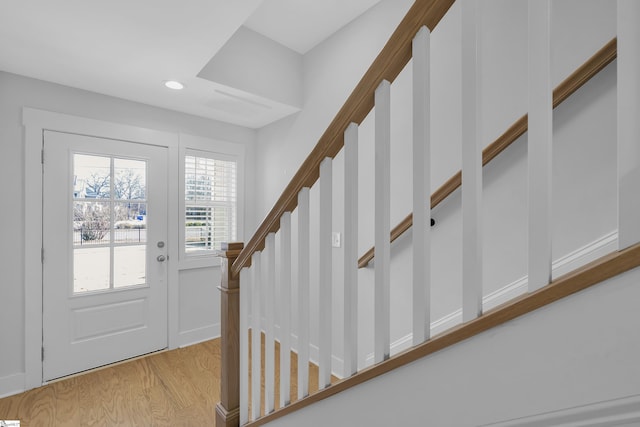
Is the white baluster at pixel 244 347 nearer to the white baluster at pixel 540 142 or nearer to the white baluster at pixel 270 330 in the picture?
the white baluster at pixel 270 330

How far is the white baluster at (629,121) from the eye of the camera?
0.40 meters

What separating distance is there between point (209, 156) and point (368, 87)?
8.54 feet

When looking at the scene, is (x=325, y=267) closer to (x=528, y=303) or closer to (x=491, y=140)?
(x=528, y=303)

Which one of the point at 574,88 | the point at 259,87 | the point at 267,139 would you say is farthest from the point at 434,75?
the point at 267,139

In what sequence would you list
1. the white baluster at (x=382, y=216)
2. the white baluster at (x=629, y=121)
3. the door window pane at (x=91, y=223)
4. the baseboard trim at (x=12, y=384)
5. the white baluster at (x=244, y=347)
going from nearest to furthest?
1. the white baluster at (x=629, y=121)
2. the white baluster at (x=382, y=216)
3. the white baluster at (x=244, y=347)
4. the baseboard trim at (x=12, y=384)
5. the door window pane at (x=91, y=223)

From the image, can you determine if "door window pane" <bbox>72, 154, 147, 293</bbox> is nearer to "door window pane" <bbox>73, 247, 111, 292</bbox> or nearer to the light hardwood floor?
"door window pane" <bbox>73, 247, 111, 292</bbox>

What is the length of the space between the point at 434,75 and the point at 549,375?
1670mm

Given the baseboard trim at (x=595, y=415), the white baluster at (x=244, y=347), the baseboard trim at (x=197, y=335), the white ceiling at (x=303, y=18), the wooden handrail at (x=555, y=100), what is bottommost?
the baseboard trim at (x=197, y=335)

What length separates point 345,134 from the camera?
32.0 inches

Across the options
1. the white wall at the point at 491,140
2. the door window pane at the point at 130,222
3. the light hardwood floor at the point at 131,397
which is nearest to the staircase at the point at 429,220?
the white wall at the point at 491,140

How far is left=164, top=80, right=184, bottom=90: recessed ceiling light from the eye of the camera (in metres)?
2.21

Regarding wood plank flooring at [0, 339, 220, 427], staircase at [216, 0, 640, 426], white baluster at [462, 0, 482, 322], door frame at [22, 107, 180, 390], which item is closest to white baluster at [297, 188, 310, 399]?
staircase at [216, 0, 640, 426]

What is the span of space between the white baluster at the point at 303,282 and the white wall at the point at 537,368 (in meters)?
0.38

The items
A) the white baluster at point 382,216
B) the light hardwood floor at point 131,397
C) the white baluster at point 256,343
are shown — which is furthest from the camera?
the light hardwood floor at point 131,397
